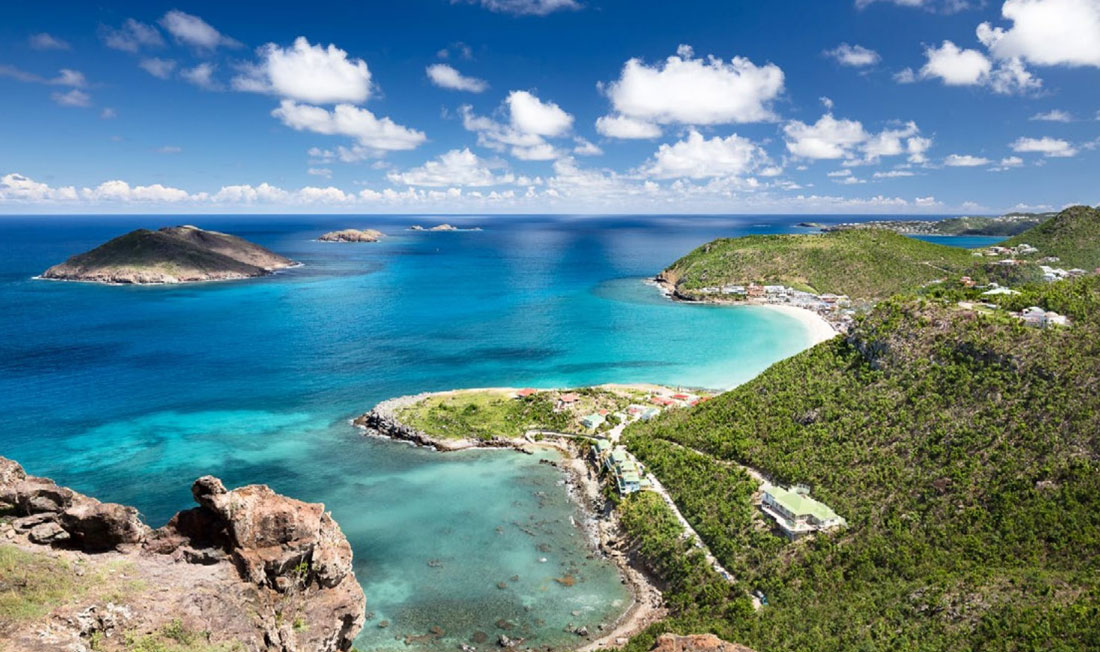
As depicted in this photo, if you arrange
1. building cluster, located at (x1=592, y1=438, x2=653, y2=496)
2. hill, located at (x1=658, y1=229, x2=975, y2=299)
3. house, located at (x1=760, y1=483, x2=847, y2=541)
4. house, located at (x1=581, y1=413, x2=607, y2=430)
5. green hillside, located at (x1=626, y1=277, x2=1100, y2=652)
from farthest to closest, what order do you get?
hill, located at (x1=658, y1=229, x2=975, y2=299) < house, located at (x1=581, y1=413, x2=607, y2=430) < building cluster, located at (x1=592, y1=438, x2=653, y2=496) < house, located at (x1=760, y1=483, x2=847, y2=541) < green hillside, located at (x1=626, y1=277, x2=1100, y2=652)

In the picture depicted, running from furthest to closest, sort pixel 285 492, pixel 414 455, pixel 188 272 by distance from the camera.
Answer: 1. pixel 188 272
2. pixel 414 455
3. pixel 285 492

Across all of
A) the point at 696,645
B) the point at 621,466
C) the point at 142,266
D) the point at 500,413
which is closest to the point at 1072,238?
the point at 621,466

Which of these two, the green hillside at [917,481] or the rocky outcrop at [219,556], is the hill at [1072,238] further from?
the rocky outcrop at [219,556]

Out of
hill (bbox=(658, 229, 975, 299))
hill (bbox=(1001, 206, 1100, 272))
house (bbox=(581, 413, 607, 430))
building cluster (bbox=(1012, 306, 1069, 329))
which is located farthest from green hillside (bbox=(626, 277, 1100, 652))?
hill (bbox=(1001, 206, 1100, 272))

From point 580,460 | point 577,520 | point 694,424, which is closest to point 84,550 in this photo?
point 577,520

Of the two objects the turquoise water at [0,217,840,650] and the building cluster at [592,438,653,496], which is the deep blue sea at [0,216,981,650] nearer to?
the turquoise water at [0,217,840,650]

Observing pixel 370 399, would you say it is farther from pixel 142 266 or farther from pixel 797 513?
pixel 142 266

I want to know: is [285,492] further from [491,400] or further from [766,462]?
[766,462]
